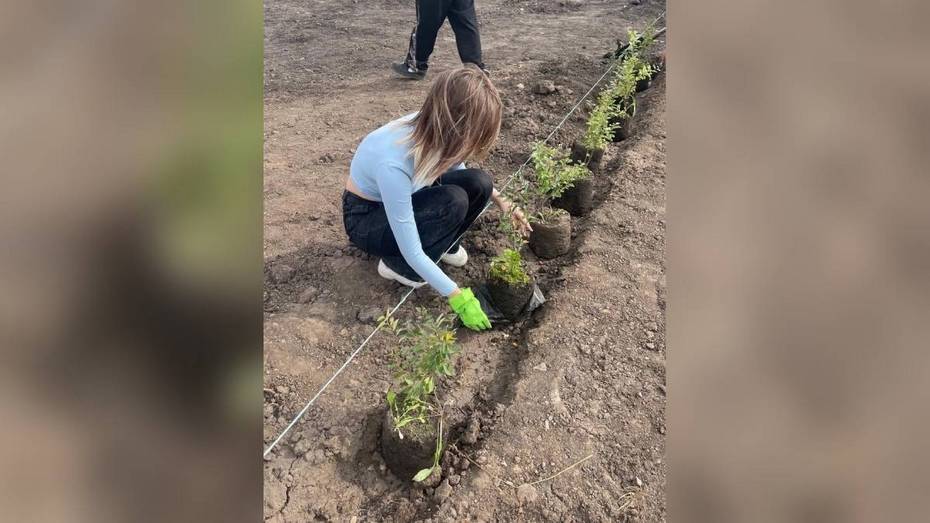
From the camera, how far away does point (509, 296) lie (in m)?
2.90

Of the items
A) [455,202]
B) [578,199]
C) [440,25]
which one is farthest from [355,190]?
[440,25]

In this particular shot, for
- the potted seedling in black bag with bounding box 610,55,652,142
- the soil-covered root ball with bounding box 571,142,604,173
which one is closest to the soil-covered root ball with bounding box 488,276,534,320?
the soil-covered root ball with bounding box 571,142,604,173

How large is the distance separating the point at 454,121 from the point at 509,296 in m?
0.94

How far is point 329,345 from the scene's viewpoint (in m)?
2.79

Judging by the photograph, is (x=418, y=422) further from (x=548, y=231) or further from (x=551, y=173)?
(x=551, y=173)

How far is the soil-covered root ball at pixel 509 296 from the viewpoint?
9.47 feet

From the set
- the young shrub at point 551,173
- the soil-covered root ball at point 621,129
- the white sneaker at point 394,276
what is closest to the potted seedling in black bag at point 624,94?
the soil-covered root ball at point 621,129

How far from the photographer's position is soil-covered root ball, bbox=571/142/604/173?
4.18 metres

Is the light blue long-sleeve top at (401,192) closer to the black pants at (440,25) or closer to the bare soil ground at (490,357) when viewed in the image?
the bare soil ground at (490,357)
